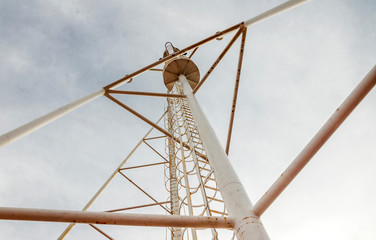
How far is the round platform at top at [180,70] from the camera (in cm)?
637

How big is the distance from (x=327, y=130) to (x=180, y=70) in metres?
5.10

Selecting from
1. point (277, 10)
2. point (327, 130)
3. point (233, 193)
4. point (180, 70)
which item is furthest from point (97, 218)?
point (180, 70)

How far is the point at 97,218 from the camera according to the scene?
190 cm

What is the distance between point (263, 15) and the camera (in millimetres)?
3971

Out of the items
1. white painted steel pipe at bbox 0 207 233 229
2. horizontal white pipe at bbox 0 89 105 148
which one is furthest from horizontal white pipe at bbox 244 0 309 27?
white painted steel pipe at bbox 0 207 233 229

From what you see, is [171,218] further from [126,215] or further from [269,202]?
[269,202]

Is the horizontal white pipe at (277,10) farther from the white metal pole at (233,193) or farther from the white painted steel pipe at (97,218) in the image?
the white painted steel pipe at (97,218)

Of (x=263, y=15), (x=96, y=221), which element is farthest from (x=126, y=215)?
(x=263, y=15)

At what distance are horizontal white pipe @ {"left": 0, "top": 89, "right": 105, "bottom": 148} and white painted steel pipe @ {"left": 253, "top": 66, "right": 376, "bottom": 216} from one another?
260 centimetres

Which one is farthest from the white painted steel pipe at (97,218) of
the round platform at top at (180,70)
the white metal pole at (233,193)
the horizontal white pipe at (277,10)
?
the round platform at top at (180,70)

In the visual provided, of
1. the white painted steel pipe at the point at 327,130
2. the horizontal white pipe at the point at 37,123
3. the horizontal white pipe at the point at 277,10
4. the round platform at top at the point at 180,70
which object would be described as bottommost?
the white painted steel pipe at the point at 327,130

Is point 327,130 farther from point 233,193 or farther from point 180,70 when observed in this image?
point 180,70

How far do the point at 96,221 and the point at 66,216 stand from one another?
23 cm

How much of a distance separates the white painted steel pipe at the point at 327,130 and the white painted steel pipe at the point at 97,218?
73cm
